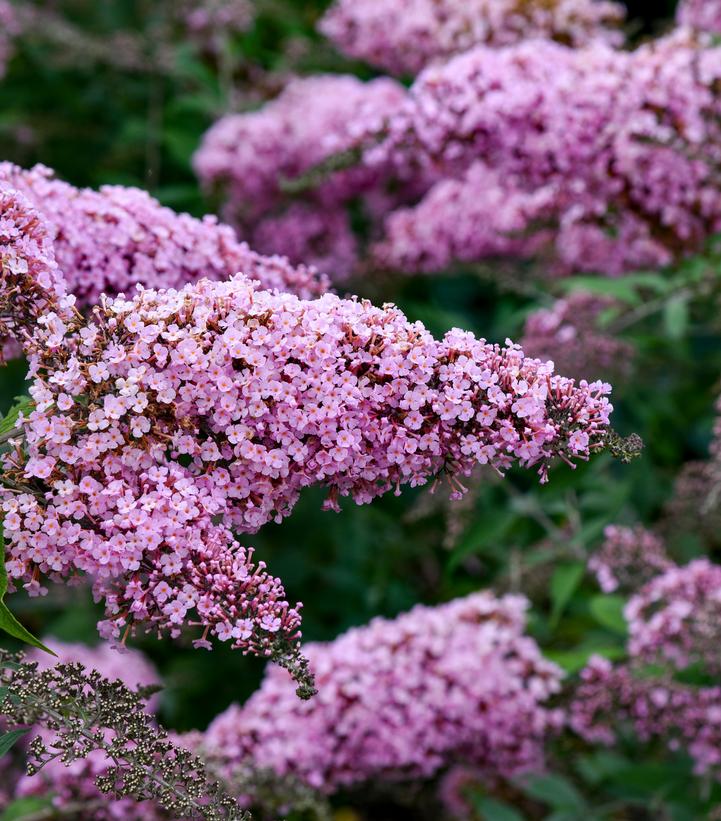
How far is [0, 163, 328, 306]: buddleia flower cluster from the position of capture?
7.44 ft

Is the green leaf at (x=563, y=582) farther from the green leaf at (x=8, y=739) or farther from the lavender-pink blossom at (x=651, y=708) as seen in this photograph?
the green leaf at (x=8, y=739)

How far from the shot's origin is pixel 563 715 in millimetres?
3137


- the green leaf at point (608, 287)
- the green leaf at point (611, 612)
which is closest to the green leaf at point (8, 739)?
the green leaf at point (611, 612)

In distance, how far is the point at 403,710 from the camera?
→ 10.0 ft

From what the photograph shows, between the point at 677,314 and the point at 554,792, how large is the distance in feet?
4.82

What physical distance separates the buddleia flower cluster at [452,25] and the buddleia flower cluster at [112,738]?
3.13m

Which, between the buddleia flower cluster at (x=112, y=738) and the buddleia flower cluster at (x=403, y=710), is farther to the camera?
the buddleia flower cluster at (x=403, y=710)

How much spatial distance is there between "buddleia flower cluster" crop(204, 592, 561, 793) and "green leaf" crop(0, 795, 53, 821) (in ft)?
1.36

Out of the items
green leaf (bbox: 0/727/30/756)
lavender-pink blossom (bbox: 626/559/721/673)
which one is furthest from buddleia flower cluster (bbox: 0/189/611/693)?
lavender-pink blossom (bbox: 626/559/721/673)

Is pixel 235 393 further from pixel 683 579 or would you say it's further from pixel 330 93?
pixel 330 93

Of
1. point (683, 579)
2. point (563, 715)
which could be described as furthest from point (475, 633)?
point (683, 579)

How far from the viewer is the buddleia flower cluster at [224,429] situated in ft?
5.65

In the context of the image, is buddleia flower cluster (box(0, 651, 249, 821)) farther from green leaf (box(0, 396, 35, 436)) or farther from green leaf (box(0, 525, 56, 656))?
green leaf (box(0, 396, 35, 436))

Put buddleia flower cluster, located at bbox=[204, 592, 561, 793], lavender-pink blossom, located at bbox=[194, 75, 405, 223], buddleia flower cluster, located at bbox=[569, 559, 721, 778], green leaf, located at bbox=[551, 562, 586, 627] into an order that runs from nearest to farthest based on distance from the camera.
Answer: buddleia flower cluster, located at bbox=[569, 559, 721, 778]
buddleia flower cluster, located at bbox=[204, 592, 561, 793]
green leaf, located at bbox=[551, 562, 586, 627]
lavender-pink blossom, located at bbox=[194, 75, 405, 223]
